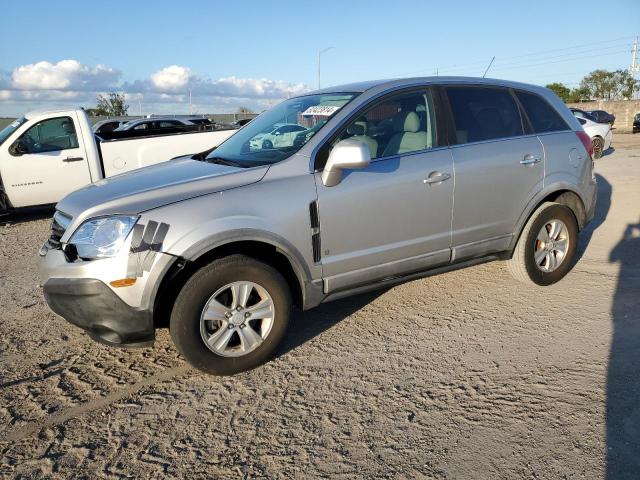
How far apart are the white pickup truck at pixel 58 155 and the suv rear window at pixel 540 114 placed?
19.8 ft

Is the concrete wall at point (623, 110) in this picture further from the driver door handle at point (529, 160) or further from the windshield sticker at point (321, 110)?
the windshield sticker at point (321, 110)

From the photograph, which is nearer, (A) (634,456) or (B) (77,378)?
(A) (634,456)

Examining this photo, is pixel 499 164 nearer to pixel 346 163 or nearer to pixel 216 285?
pixel 346 163

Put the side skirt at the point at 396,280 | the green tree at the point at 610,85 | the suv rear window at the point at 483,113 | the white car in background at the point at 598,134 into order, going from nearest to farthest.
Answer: the side skirt at the point at 396,280 → the suv rear window at the point at 483,113 → the white car in background at the point at 598,134 → the green tree at the point at 610,85

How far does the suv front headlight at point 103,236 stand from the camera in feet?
9.86

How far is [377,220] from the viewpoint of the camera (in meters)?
3.68

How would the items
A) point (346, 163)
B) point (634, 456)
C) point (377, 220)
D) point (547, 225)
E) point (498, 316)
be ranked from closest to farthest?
point (634, 456) < point (346, 163) < point (377, 220) < point (498, 316) < point (547, 225)

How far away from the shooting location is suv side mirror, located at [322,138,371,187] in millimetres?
3281

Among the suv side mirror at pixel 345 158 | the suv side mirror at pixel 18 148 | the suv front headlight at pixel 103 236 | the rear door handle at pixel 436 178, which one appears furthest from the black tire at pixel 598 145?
the suv front headlight at pixel 103 236

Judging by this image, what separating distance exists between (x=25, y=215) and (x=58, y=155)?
1678 mm

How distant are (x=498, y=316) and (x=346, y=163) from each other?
6.17ft

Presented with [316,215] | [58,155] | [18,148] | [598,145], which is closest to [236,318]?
[316,215]

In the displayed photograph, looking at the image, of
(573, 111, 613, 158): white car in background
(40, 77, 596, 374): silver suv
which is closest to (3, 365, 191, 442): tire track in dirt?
(40, 77, 596, 374): silver suv

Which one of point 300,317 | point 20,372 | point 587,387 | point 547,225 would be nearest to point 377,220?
point 300,317
